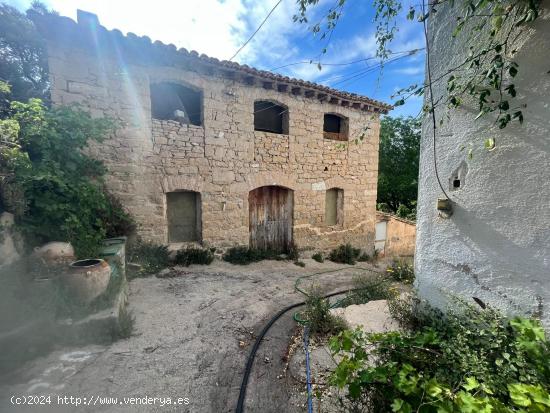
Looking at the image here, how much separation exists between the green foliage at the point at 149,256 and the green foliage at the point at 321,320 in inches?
148

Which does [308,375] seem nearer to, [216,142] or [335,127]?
[216,142]

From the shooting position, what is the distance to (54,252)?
332cm

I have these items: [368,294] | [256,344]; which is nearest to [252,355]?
[256,344]

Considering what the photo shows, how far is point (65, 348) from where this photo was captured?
9.30 feet

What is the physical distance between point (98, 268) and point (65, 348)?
0.91 meters

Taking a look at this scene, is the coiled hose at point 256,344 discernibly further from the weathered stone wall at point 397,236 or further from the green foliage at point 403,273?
the weathered stone wall at point 397,236

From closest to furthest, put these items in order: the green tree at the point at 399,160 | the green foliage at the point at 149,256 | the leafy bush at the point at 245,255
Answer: the green foliage at the point at 149,256 → the leafy bush at the point at 245,255 → the green tree at the point at 399,160

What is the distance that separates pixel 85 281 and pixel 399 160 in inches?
672

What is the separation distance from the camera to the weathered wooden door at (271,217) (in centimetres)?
755

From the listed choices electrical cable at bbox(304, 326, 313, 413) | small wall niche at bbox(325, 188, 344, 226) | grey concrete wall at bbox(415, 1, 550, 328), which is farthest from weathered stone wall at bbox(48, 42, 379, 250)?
electrical cable at bbox(304, 326, 313, 413)

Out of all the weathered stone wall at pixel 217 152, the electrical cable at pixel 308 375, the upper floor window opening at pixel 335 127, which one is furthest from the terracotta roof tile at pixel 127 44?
the electrical cable at pixel 308 375

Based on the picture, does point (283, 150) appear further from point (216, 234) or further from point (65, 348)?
point (65, 348)

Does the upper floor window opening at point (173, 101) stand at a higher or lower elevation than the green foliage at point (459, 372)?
higher

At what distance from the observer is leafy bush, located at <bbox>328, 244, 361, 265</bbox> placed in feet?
28.5
